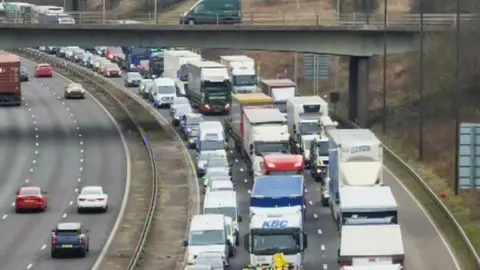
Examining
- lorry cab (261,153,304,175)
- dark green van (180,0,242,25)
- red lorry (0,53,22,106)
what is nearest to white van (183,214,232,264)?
lorry cab (261,153,304,175)

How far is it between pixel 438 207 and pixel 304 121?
1644 cm

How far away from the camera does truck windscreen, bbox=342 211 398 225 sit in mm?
53625

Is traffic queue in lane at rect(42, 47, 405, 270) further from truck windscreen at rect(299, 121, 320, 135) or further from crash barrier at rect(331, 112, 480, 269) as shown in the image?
crash barrier at rect(331, 112, 480, 269)

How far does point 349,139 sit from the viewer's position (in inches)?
2483

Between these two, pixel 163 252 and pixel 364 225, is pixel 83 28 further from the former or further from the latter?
pixel 364 225

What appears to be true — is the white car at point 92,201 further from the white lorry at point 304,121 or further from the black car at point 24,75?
the black car at point 24,75

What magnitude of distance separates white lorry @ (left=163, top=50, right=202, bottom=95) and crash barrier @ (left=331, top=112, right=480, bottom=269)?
31.8 metres

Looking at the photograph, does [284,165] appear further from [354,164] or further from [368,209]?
[368,209]

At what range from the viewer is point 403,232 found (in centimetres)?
5978

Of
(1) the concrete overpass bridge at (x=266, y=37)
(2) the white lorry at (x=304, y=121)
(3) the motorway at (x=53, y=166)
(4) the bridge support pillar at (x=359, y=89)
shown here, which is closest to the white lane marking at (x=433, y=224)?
(2) the white lorry at (x=304, y=121)

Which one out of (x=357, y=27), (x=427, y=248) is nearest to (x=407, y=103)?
(x=357, y=27)

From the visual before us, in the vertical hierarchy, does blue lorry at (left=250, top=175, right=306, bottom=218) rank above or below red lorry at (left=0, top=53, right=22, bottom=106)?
below

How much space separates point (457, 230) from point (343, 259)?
39.7 ft

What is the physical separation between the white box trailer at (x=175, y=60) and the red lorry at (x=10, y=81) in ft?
38.8
